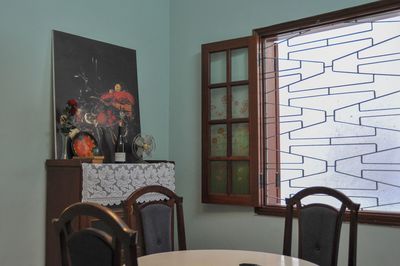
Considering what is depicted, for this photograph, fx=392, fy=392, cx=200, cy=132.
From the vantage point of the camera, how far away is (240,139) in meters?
3.15

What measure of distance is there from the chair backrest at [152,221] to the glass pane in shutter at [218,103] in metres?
1.11

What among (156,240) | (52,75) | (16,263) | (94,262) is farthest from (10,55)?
(94,262)

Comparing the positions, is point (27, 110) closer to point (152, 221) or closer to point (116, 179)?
point (116, 179)

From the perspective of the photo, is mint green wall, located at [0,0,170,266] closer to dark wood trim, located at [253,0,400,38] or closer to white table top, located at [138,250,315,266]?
white table top, located at [138,250,315,266]

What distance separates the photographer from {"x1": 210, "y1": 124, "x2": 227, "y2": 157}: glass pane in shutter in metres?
3.24

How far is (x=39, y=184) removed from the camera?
272 centimetres

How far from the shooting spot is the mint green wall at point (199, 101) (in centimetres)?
299

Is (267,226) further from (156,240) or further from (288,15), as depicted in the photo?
(288,15)

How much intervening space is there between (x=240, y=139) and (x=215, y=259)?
55.3 inches

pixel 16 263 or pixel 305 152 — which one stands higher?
pixel 305 152

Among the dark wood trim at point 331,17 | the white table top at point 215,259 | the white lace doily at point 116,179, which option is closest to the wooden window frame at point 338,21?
the dark wood trim at point 331,17

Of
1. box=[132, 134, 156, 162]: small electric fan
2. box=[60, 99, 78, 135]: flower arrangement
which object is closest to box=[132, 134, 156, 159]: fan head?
box=[132, 134, 156, 162]: small electric fan

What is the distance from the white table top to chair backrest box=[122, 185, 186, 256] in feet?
0.75

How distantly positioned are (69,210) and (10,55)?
69.9 inches
